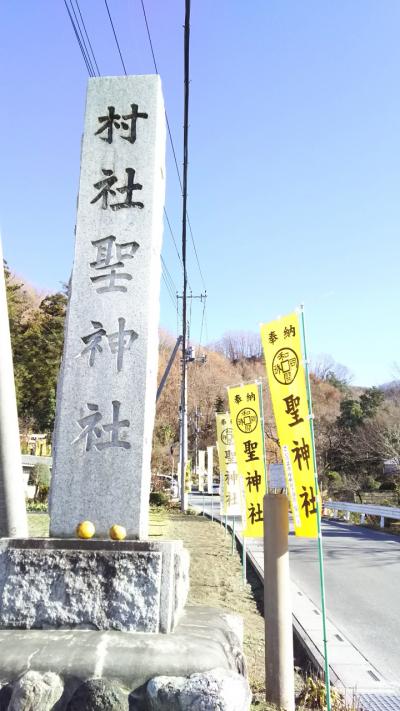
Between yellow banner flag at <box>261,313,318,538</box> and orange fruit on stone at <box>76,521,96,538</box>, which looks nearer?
orange fruit on stone at <box>76,521,96,538</box>

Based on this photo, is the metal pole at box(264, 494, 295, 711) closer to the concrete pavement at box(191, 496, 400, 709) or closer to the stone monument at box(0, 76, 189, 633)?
the concrete pavement at box(191, 496, 400, 709)

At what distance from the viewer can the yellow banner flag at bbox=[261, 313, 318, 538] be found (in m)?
5.02

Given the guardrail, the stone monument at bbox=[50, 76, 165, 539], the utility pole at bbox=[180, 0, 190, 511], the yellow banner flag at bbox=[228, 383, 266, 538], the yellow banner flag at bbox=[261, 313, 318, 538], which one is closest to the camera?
the stone monument at bbox=[50, 76, 165, 539]

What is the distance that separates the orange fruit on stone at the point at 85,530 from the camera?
340 cm

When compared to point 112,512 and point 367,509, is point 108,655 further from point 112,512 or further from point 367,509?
point 367,509

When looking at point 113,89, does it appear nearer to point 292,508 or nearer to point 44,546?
point 44,546

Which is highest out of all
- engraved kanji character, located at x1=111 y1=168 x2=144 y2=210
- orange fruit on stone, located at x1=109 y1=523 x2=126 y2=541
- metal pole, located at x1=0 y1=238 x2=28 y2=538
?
engraved kanji character, located at x1=111 y1=168 x2=144 y2=210

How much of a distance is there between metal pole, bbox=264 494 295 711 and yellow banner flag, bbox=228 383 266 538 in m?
3.99

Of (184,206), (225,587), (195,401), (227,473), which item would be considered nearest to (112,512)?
(225,587)

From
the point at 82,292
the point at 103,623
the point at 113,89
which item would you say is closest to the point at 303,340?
the point at 82,292

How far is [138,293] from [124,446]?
116cm

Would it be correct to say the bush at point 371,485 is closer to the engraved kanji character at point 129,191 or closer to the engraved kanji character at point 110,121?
the engraved kanji character at point 129,191

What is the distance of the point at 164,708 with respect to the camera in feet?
8.59

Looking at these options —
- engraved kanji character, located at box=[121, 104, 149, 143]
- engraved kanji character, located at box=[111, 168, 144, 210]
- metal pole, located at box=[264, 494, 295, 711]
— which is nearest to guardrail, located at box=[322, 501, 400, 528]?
metal pole, located at box=[264, 494, 295, 711]
